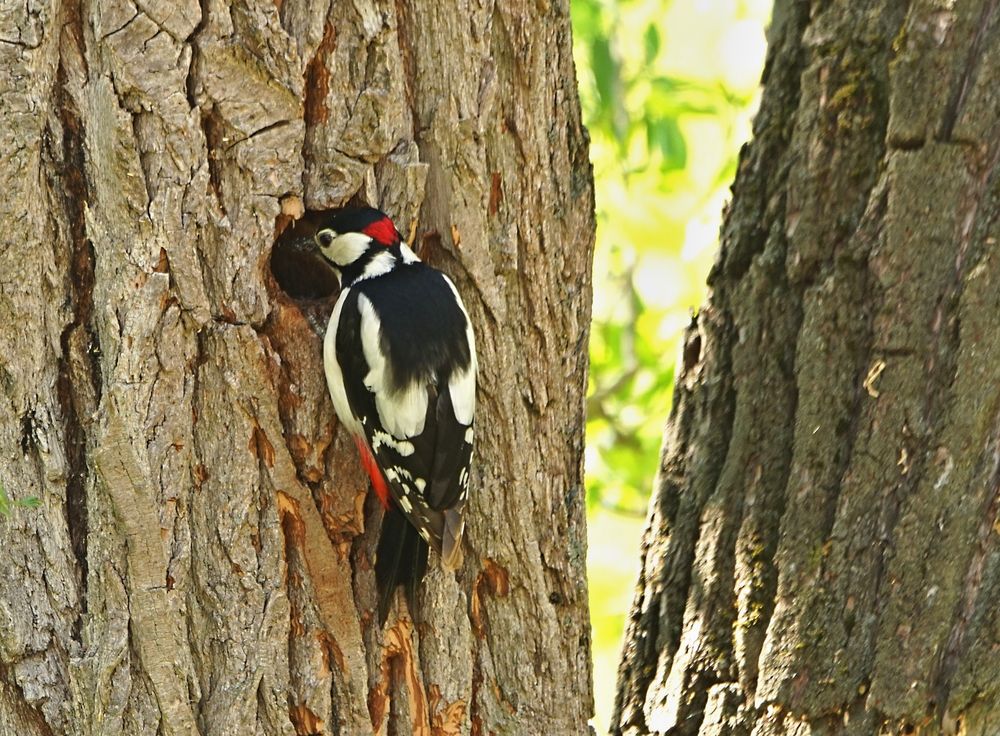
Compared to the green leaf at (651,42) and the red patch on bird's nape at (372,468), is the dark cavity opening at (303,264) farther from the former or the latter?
the green leaf at (651,42)

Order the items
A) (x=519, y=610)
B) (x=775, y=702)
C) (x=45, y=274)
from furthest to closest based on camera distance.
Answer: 1. (x=519, y=610)
2. (x=775, y=702)
3. (x=45, y=274)

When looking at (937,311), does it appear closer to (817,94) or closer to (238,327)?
(817,94)

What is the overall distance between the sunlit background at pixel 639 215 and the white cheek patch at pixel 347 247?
1362 millimetres

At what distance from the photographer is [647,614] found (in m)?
2.94

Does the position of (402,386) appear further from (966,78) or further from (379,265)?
(966,78)

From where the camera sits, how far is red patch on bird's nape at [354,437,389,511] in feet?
8.95

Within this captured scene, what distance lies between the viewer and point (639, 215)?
16.2ft

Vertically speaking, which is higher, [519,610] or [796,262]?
[796,262]

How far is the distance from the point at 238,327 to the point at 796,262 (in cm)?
123

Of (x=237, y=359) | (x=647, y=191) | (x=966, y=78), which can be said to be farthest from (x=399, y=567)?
(x=647, y=191)

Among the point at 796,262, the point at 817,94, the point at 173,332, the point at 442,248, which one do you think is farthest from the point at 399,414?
the point at 817,94

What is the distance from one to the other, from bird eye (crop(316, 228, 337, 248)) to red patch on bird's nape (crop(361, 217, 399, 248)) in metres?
0.10

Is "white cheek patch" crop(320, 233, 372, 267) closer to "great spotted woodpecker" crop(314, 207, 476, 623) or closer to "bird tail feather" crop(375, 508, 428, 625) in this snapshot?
"great spotted woodpecker" crop(314, 207, 476, 623)

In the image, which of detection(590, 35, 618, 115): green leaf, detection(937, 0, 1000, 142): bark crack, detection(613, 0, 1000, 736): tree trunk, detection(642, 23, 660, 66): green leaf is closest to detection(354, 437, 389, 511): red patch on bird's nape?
detection(613, 0, 1000, 736): tree trunk
